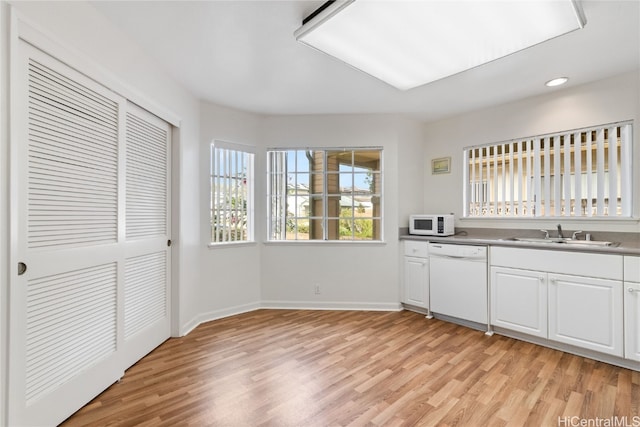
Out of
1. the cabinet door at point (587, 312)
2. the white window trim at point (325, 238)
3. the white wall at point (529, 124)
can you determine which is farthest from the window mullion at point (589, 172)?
the white window trim at point (325, 238)

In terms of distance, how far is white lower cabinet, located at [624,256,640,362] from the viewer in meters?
2.22

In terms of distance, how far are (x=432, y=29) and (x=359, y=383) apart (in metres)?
2.33

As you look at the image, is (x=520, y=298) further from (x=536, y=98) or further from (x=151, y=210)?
(x=151, y=210)

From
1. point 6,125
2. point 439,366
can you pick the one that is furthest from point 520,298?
point 6,125

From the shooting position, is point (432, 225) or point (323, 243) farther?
point (323, 243)

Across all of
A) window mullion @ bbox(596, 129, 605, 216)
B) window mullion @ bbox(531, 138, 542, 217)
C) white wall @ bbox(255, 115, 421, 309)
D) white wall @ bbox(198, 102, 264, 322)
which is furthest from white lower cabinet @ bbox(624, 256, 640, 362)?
white wall @ bbox(198, 102, 264, 322)

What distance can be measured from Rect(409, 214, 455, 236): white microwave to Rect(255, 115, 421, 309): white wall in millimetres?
200

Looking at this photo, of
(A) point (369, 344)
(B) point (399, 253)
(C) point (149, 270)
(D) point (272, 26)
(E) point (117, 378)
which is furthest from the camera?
(B) point (399, 253)

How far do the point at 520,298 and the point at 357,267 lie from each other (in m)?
1.68

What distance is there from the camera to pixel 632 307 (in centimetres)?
224

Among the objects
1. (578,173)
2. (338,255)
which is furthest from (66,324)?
(578,173)

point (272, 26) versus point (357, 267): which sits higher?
point (272, 26)

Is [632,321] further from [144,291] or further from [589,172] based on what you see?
[144,291]

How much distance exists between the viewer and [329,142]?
12.4 feet
